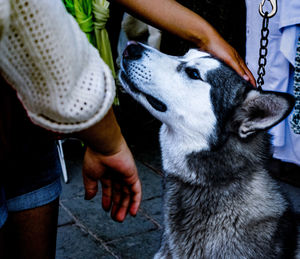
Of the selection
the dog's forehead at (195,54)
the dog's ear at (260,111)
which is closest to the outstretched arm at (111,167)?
the dog's ear at (260,111)

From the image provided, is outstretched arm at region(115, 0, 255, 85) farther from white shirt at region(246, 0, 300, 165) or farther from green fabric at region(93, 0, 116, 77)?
green fabric at region(93, 0, 116, 77)

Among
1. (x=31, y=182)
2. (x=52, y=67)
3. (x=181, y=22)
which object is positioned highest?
(x=52, y=67)

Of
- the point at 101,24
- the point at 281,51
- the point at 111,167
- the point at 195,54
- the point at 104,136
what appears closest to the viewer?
the point at 104,136

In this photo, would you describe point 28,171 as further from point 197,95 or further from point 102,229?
point 102,229

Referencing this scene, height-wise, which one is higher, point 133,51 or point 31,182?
point 133,51

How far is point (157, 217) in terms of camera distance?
10.3 feet

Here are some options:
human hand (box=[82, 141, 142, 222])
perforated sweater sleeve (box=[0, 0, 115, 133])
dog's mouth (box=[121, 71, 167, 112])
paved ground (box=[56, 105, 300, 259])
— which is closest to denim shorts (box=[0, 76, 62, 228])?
human hand (box=[82, 141, 142, 222])

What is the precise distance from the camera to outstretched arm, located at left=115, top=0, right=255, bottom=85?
165 centimetres

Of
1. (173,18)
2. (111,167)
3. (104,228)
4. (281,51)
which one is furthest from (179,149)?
(104,228)

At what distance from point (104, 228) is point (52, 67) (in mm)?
2400

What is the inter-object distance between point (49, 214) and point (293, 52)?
1.94 meters

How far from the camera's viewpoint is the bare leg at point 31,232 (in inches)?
54.6

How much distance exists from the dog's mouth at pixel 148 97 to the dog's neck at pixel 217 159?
18cm

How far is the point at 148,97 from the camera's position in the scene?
78.8 inches
